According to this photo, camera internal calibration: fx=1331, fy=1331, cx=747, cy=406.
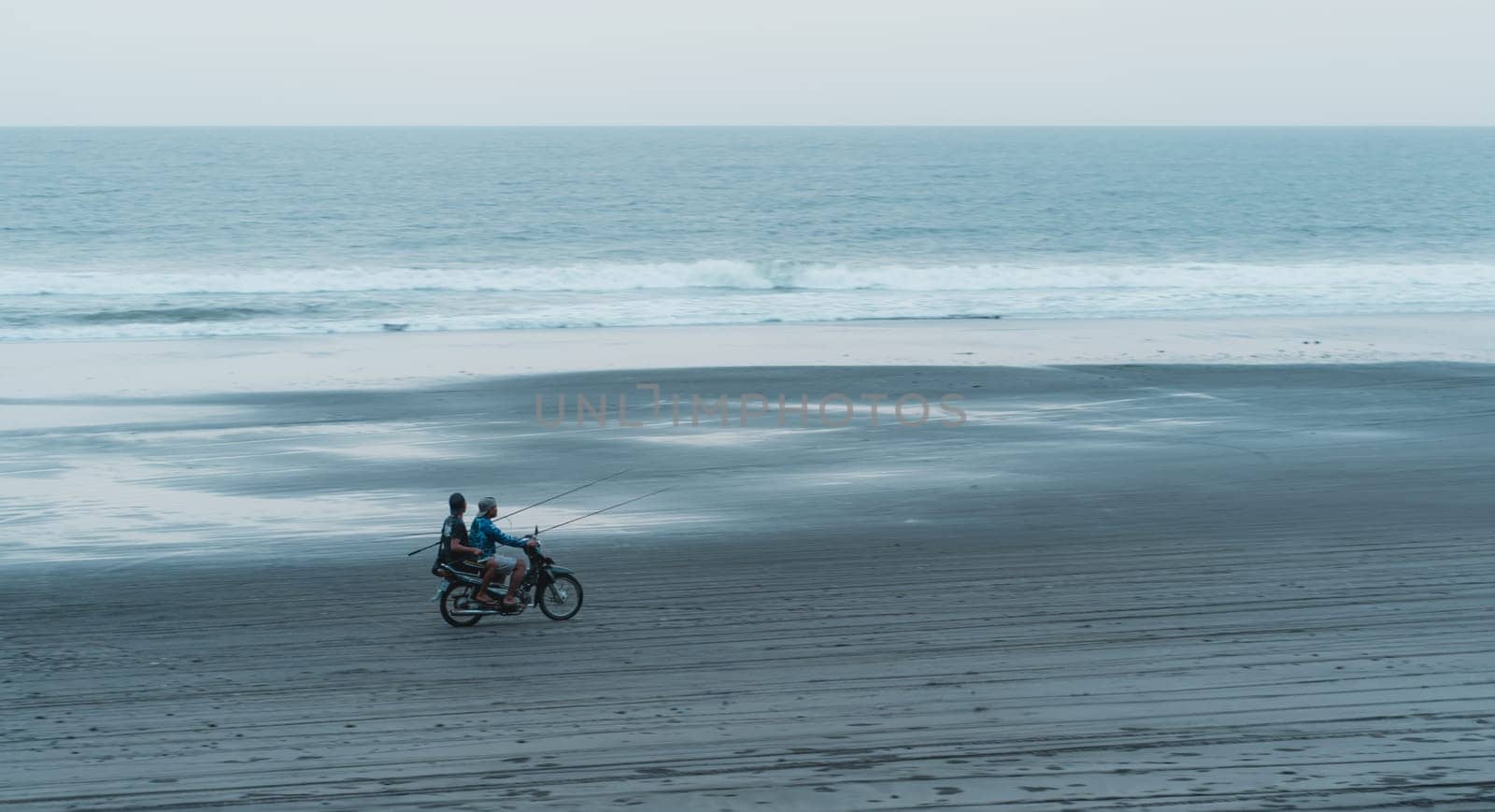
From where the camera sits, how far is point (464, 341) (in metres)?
30.7

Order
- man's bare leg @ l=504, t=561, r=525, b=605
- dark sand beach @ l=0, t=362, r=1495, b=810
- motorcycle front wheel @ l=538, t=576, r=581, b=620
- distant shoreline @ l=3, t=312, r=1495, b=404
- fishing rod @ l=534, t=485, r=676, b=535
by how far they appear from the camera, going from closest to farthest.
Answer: dark sand beach @ l=0, t=362, r=1495, b=810 → man's bare leg @ l=504, t=561, r=525, b=605 → motorcycle front wheel @ l=538, t=576, r=581, b=620 → fishing rod @ l=534, t=485, r=676, b=535 → distant shoreline @ l=3, t=312, r=1495, b=404

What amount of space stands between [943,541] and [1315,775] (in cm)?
597

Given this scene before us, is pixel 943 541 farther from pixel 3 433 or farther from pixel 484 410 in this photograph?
pixel 3 433

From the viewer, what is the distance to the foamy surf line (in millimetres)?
35000

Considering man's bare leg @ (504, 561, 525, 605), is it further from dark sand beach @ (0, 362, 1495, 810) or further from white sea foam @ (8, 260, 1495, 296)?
white sea foam @ (8, 260, 1495, 296)

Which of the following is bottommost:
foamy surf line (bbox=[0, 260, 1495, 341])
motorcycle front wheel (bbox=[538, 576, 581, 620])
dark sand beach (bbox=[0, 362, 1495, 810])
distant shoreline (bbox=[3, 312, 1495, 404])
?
dark sand beach (bbox=[0, 362, 1495, 810])

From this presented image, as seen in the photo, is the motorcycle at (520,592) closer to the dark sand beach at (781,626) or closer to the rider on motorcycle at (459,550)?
the rider on motorcycle at (459,550)

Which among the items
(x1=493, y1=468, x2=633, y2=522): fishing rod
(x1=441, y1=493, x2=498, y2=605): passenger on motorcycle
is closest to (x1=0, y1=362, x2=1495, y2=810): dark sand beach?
(x1=493, y1=468, x2=633, y2=522): fishing rod

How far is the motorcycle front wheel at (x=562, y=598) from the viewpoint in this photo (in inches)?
448

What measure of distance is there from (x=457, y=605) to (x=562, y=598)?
0.88m

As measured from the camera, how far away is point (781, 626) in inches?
444

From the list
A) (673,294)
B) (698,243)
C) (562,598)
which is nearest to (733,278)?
(673,294)

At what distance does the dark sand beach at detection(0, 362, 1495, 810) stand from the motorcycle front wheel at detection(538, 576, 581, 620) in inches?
5.4

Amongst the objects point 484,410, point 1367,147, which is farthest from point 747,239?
point 1367,147
